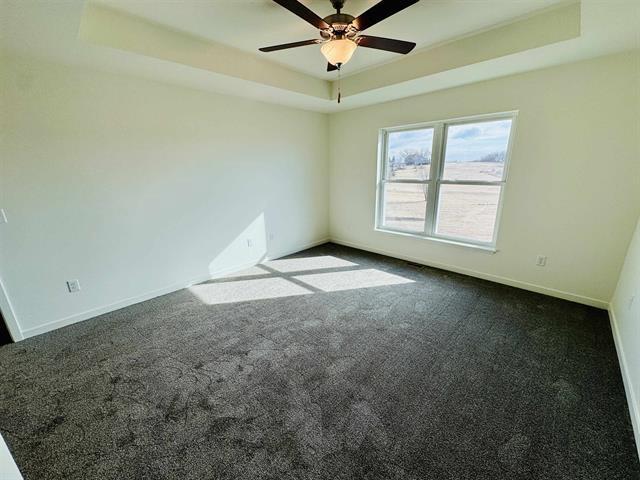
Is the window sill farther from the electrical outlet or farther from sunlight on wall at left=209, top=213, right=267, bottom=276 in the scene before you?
the electrical outlet

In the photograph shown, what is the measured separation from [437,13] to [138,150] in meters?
3.00

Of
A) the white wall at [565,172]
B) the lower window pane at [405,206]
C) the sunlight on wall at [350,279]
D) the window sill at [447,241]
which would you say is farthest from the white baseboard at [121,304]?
the white wall at [565,172]

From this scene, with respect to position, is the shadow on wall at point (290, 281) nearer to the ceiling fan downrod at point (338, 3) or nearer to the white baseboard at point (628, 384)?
the white baseboard at point (628, 384)

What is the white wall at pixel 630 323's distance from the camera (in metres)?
1.61

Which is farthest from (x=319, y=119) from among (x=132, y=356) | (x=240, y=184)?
(x=132, y=356)

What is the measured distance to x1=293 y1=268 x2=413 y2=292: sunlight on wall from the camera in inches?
130

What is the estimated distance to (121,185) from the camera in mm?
2723

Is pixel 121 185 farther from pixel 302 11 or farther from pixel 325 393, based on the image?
pixel 325 393

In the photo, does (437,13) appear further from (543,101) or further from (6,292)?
(6,292)

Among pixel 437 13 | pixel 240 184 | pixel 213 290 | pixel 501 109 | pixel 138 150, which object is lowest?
pixel 213 290

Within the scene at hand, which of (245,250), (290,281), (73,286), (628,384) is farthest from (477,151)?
(73,286)

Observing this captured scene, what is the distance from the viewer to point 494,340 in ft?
7.43

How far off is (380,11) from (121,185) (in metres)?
2.75

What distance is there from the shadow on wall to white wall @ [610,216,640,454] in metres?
1.79
